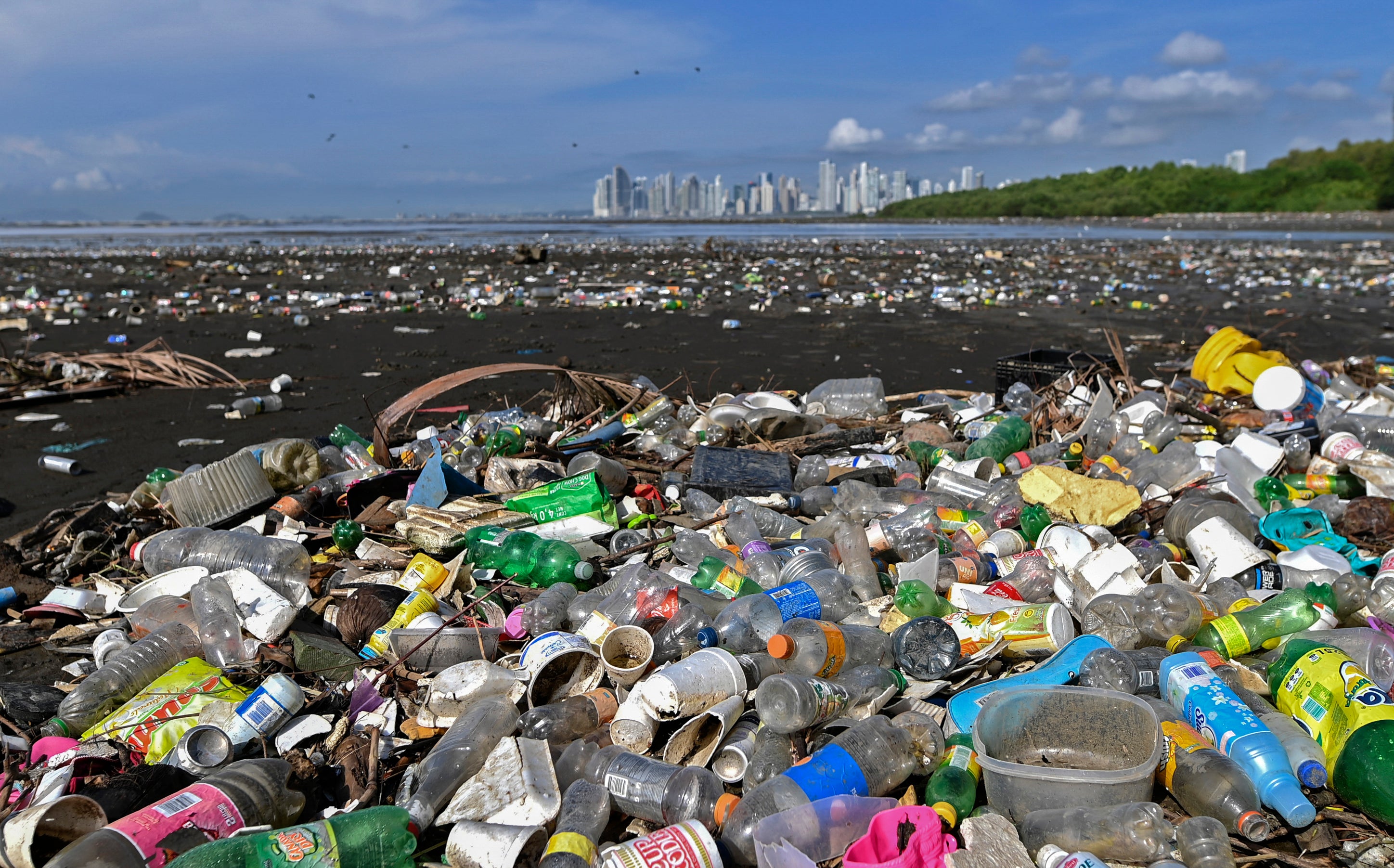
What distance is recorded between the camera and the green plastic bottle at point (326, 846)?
1549 mm

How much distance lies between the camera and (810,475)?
12.8 ft

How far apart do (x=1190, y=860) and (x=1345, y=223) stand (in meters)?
41.6

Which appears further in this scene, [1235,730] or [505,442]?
[505,442]

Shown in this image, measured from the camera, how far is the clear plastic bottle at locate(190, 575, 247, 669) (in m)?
2.53

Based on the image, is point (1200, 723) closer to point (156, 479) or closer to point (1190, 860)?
point (1190, 860)

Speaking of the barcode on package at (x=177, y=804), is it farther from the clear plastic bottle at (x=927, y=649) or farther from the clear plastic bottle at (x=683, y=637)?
the clear plastic bottle at (x=927, y=649)

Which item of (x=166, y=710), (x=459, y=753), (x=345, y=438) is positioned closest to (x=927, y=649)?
(x=459, y=753)

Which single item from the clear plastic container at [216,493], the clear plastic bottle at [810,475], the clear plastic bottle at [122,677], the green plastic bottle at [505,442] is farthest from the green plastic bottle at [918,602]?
the clear plastic container at [216,493]

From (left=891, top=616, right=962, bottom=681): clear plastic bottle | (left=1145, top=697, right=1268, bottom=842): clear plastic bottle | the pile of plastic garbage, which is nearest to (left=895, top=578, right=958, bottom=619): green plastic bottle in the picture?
the pile of plastic garbage

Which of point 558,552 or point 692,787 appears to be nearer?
point 692,787

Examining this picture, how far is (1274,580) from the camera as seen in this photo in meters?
2.66

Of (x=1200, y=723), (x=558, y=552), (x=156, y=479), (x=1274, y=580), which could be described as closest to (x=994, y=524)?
(x=1274, y=580)

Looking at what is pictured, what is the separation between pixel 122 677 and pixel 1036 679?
254 cm

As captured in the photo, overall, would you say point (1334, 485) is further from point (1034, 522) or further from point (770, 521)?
point (770, 521)
